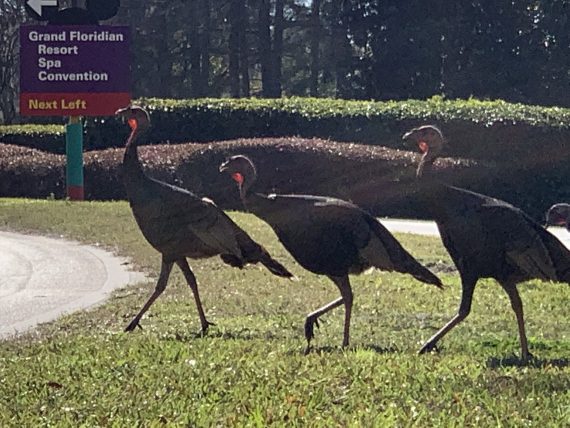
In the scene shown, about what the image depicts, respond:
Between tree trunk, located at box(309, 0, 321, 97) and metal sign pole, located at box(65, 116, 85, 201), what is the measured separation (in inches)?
1011

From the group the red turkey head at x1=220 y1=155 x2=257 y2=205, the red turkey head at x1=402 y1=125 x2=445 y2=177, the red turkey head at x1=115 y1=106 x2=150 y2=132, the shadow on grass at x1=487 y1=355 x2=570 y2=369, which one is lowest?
the shadow on grass at x1=487 y1=355 x2=570 y2=369

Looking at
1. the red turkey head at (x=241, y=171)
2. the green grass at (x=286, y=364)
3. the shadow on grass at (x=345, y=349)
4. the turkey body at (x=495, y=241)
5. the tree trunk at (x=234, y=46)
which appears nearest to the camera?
the green grass at (x=286, y=364)

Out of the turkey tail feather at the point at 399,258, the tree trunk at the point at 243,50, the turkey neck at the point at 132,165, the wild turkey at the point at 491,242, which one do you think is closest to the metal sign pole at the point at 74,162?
the turkey neck at the point at 132,165

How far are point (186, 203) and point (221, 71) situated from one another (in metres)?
41.6

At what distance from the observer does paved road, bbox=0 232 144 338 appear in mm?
10080

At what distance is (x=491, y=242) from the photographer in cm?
705

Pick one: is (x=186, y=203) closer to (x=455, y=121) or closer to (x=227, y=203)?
(x=227, y=203)

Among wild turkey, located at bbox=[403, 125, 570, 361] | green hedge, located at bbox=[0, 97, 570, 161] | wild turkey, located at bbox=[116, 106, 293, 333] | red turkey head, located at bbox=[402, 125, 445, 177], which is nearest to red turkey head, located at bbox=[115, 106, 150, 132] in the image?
wild turkey, located at bbox=[116, 106, 293, 333]

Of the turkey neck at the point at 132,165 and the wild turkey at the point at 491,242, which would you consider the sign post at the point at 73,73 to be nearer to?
the turkey neck at the point at 132,165

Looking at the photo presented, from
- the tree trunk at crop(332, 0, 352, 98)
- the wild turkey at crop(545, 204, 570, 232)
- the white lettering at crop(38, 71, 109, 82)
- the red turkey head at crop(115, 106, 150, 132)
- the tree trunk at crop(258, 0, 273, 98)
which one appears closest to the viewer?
the red turkey head at crop(115, 106, 150, 132)

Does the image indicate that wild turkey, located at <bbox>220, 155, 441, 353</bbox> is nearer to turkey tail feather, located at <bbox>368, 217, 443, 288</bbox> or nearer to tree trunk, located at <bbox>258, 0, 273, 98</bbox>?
turkey tail feather, located at <bbox>368, 217, 443, 288</bbox>

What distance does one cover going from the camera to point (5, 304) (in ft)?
34.4

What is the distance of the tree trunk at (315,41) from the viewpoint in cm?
4425

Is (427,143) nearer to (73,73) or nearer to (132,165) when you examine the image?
(132,165)
